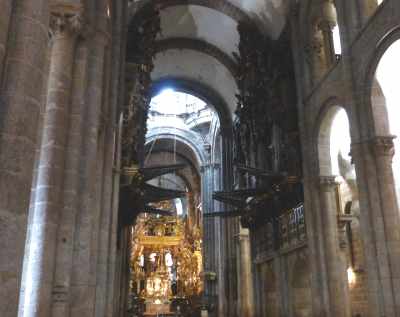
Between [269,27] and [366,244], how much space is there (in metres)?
12.5

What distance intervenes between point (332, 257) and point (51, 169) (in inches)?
381

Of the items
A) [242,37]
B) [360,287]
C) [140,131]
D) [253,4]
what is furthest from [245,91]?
[360,287]

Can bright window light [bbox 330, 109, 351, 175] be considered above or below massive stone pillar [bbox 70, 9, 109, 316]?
above

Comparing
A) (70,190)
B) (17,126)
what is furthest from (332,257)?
(17,126)

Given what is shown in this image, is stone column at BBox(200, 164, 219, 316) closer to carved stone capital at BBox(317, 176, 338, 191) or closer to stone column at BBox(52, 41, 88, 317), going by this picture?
carved stone capital at BBox(317, 176, 338, 191)

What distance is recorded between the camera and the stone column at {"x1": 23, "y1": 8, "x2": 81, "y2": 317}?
740 centimetres

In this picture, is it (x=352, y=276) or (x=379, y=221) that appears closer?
(x=379, y=221)

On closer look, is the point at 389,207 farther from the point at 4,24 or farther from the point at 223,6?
the point at 223,6

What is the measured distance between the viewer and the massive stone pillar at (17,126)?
431 centimetres

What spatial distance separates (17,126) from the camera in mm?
4641

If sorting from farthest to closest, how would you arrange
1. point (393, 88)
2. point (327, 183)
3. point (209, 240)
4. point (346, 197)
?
1. point (209, 240)
2. point (346, 197)
3. point (393, 88)
4. point (327, 183)

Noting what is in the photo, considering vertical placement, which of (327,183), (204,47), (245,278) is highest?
(204,47)

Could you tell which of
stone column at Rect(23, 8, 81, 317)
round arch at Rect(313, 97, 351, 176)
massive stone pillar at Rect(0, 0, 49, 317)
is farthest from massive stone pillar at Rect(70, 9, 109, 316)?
round arch at Rect(313, 97, 351, 176)

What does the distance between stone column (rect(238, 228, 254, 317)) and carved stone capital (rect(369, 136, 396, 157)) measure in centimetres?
1343
